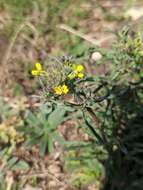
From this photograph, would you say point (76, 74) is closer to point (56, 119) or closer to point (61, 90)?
point (61, 90)

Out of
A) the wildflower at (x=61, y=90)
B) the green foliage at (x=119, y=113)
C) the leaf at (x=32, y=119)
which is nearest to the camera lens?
the wildflower at (x=61, y=90)

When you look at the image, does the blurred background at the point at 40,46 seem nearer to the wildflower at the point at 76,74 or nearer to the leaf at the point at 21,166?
the leaf at the point at 21,166

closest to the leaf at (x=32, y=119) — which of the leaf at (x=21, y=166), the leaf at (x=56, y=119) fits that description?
the leaf at (x=56, y=119)

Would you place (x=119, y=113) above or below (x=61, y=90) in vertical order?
below

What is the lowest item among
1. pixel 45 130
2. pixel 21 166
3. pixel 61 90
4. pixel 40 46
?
pixel 21 166

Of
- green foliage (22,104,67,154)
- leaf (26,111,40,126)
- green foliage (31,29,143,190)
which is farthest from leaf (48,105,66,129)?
green foliage (31,29,143,190)

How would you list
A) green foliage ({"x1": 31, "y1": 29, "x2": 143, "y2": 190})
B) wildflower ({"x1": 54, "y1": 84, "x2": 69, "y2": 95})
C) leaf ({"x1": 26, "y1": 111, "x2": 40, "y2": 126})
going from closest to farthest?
1. wildflower ({"x1": 54, "y1": 84, "x2": 69, "y2": 95})
2. green foliage ({"x1": 31, "y1": 29, "x2": 143, "y2": 190})
3. leaf ({"x1": 26, "y1": 111, "x2": 40, "y2": 126})

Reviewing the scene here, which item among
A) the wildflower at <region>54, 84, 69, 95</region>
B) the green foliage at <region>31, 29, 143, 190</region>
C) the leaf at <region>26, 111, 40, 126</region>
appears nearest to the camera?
the wildflower at <region>54, 84, 69, 95</region>

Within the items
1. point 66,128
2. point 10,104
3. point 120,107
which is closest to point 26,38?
point 10,104

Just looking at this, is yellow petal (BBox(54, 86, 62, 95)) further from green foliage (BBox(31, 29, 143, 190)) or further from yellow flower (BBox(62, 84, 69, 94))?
green foliage (BBox(31, 29, 143, 190))

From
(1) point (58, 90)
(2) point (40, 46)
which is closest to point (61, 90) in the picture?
(1) point (58, 90)

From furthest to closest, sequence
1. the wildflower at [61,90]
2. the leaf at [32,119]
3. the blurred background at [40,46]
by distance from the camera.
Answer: the leaf at [32,119] → the blurred background at [40,46] → the wildflower at [61,90]
